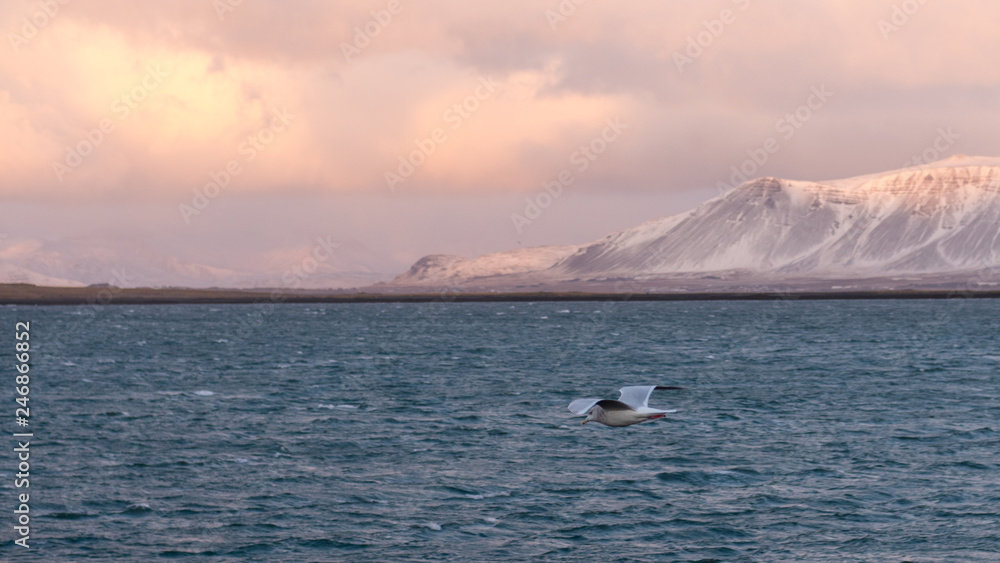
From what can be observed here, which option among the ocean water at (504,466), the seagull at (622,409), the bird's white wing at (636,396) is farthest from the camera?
the bird's white wing at (636,396)

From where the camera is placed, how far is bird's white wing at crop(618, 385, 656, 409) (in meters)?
38.4

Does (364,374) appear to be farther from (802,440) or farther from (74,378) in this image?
(802,440)

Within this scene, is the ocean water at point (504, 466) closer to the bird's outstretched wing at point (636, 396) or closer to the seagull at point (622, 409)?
the seagull at point (622, 409)

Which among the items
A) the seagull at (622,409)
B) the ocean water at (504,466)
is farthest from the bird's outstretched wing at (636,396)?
the ocean water at (504,466)

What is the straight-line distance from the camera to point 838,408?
59906 millimetres

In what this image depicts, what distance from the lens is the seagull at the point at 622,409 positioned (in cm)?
3656

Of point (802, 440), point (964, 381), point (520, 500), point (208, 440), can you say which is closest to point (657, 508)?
point (520, 500)

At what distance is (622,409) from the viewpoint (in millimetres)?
37312

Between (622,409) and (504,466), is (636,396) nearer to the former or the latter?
(622,409)

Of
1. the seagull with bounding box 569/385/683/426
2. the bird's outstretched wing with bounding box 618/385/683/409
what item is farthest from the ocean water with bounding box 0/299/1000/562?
Result: the bird's outstretched wing with bounding box 618/385/683/409

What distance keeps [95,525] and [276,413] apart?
85.0 feet

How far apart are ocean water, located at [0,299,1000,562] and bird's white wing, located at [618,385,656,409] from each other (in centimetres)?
301

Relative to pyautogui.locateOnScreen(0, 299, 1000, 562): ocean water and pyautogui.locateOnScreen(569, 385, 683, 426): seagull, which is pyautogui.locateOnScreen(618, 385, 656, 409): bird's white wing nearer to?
pyautogui.locateOnScreen(569, 385, 683, 426): seagull

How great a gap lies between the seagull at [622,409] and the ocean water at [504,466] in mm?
2458
